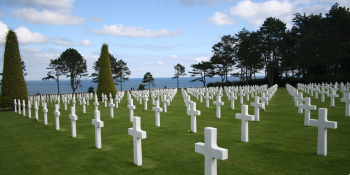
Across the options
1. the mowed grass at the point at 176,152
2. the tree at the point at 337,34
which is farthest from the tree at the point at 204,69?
the mowed grass at the point at 176,152

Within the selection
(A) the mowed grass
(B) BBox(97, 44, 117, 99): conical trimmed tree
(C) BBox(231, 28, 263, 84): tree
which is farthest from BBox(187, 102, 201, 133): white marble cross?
(C) BBox(231, 28, 263, 84): tree

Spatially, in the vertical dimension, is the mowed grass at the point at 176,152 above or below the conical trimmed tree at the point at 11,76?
below

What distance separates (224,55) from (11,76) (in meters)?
36.6

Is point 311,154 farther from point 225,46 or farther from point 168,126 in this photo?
point 225,46

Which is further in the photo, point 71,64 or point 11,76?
point 71,64

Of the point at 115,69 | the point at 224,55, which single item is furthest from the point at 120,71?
the point at 224,55

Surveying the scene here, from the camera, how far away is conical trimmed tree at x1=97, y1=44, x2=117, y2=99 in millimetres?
23031

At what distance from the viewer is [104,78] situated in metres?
23.2

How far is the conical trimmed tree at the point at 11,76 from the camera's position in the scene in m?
16.8

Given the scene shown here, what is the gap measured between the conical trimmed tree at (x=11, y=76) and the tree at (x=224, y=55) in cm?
3543

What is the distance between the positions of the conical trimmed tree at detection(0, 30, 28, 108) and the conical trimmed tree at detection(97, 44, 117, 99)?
22.4ft

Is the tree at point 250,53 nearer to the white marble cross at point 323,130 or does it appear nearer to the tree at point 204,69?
the tree at point 204,69

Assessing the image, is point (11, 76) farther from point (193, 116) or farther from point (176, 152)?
point (176, 152)

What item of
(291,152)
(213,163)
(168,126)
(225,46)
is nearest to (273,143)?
(291,152)
